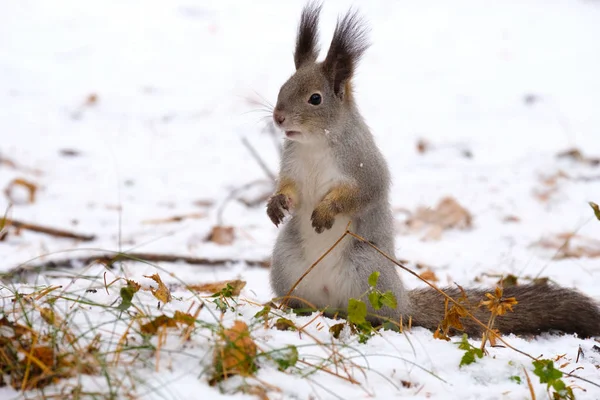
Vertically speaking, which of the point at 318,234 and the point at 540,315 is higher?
the point at 318,234

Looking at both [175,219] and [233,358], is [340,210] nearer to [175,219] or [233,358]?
[233,358]

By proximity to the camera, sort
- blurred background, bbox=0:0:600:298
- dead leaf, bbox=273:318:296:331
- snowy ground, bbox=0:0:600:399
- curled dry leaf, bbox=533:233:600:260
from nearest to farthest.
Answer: dead leaf, bbox=273:318:296:331
snowy ground, bbox=0:0:600:399
curled dry leaf, bbox=533:233:600:260
blurred background, bbox=0:0:600:298

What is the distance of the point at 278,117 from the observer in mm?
2283

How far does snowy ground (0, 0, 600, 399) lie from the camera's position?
2.06m

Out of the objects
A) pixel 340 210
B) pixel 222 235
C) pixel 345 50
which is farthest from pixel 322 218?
pixel 222 235

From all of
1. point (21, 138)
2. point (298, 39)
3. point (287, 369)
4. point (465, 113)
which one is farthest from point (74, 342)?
point (465, 113)

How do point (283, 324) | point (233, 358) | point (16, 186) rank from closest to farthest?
point (233, 358) → point (283, 324) → point (16, 186)

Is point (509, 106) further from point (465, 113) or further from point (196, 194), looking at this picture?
point (196, 194)

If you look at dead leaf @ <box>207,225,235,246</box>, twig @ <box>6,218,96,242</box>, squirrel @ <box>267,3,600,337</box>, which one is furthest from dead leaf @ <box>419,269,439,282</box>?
twig @ <box>6,218,96,242</box>

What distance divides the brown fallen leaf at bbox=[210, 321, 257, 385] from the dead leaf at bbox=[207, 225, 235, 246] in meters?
2.22

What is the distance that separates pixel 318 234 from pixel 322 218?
15 cm

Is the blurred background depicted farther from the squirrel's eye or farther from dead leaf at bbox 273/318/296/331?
dead leaf at bbox 273/318/296/331

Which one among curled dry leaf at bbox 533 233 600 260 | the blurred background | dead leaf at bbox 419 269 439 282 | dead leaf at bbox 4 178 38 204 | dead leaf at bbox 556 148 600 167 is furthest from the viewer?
dead leaf at bbox 556 148 600 167

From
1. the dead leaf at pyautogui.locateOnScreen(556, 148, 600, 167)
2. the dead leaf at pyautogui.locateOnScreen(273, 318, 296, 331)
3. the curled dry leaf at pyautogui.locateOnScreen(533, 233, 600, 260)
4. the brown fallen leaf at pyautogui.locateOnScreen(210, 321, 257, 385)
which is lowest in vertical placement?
the curled dry leaf at pyautogui.locateOnScreen(533, 233, 600, 260)
